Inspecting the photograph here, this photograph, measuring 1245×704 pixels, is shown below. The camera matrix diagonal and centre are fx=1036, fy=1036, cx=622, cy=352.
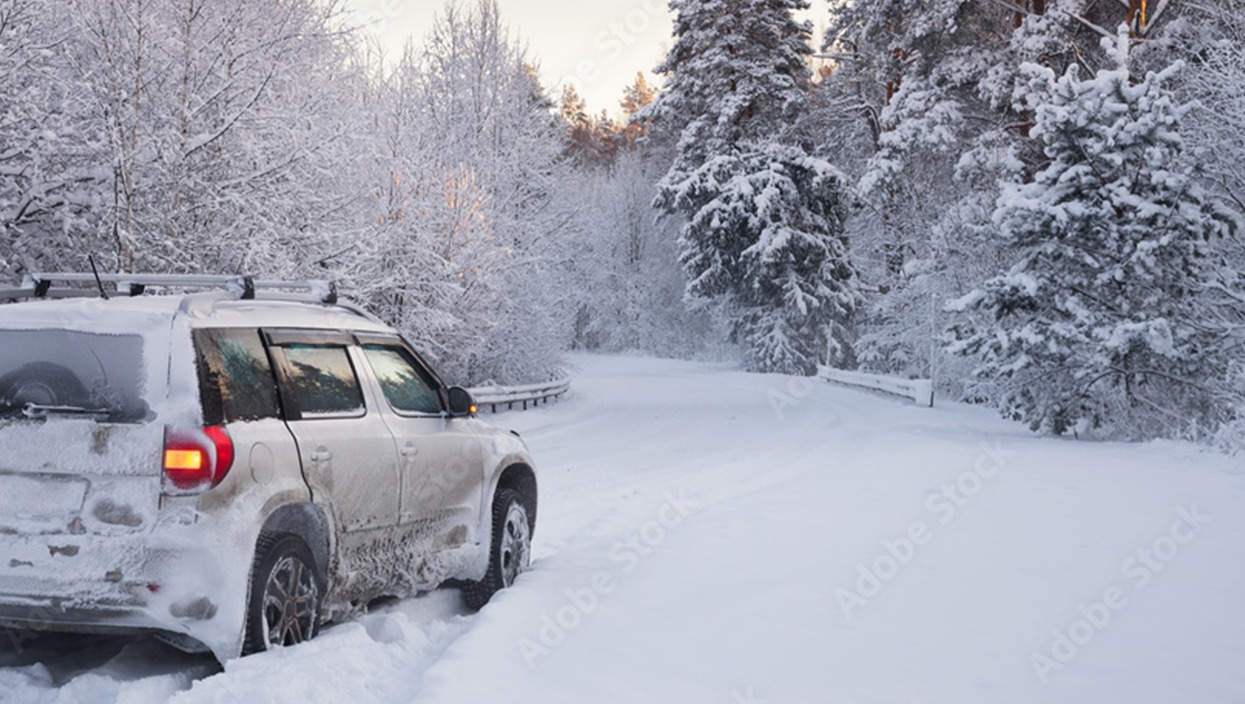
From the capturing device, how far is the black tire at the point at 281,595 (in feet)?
15.6

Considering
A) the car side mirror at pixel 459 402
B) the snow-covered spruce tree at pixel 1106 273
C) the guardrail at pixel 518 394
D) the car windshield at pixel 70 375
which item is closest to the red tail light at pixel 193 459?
the car windshield at pixel 70 375

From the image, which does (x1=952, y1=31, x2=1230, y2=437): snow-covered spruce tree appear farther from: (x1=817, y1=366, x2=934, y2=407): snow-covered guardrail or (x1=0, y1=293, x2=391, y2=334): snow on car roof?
(x1=0, y1=293, x2=391, y2=334): snow on car roof

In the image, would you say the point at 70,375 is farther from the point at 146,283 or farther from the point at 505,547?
the point at 505,547

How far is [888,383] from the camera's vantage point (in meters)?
31.0

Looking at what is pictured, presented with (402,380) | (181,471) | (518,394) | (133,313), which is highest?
(133,313)

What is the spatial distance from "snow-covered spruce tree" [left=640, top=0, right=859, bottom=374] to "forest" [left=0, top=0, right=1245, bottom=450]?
0.62ft

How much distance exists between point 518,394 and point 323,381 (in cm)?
2010

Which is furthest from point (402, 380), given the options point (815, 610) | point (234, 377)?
point (815, 610)

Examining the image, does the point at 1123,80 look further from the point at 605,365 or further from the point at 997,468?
the point at 605,365

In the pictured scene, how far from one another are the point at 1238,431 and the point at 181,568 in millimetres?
14925

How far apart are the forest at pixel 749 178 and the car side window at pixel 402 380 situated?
746cm

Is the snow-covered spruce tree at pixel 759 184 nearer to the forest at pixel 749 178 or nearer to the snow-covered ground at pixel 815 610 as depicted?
the forest at pixel 749 178

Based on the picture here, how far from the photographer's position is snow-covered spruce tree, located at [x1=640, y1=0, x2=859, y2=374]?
141 feet

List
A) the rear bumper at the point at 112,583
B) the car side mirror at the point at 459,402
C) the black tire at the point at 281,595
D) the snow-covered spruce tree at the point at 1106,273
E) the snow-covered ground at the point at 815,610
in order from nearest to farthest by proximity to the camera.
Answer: the rear bumper at the point at 112,583, the black tire at the point at 281,595, the snow-covered ground at the point at 815,610, the car side mirror at the point at 459,402, the snow-covered spruce tree at the point at 1106,273
